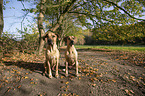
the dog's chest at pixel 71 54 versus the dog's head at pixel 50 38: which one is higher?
the dog's head at pixel 50 38

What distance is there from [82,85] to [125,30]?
9.87 m

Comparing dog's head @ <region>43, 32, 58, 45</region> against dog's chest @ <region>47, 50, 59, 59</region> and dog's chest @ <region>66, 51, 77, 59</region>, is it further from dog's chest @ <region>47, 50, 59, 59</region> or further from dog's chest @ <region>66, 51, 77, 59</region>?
dog's chest @ <region>66, 51, 77, 59</region>

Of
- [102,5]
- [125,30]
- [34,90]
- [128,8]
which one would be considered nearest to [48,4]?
[102,5]

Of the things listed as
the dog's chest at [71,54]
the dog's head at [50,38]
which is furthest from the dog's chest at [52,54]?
the dog's chest at [71,54]

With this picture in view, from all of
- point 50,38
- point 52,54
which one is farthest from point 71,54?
point 50,38

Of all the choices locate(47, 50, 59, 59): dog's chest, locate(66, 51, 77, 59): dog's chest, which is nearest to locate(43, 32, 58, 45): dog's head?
locate(47, 50, 59, 59): dog's chest

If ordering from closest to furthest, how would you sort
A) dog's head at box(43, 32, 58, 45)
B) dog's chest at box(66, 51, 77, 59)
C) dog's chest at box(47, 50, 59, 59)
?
1. dog's head at box(43, 32, 58, 45)
2. dog's chest at box(47, 50, 59, 59)
3. dog's chest at box(66, 51, 77, 59)

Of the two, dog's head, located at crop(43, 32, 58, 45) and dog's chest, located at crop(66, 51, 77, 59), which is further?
dog's chest, located at crop(66, 51, 77, 59)

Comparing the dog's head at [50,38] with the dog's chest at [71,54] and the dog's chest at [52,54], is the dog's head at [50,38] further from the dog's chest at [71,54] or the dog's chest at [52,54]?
the dog's chest at [71,54]

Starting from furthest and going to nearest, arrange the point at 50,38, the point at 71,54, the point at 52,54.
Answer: the point at 71,54 < the point at 52,54 < the point at 50,38

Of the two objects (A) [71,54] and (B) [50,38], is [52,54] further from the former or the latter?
(A) [71,54]

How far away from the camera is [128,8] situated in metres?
8.66

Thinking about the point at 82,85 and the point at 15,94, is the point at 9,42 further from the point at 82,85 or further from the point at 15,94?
the point at 82,85

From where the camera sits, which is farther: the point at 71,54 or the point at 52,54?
the point at 71,54
